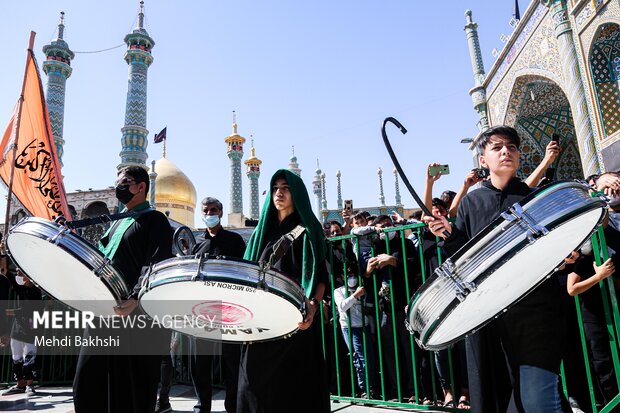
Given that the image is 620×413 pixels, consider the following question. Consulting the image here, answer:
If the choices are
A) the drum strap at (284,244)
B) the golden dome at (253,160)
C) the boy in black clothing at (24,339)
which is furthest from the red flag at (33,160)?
the golden dome at (253,160)

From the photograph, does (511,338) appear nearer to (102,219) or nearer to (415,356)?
(415,356)

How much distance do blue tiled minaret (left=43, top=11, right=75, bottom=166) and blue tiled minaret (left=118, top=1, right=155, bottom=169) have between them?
11.2 feet

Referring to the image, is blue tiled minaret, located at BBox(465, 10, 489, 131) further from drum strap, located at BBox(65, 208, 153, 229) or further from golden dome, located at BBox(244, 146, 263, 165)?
golden dome, located at BBox(244, 146, 263, 165)

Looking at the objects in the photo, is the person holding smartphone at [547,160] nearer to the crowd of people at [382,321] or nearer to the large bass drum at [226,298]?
the crowd of people at [382,321]

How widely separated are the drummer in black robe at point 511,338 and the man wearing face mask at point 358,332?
1.85 meters

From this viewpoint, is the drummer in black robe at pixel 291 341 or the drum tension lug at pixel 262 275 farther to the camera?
the drummer in black robe at pixel 291 341

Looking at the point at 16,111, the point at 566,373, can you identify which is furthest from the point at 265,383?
the point at 16,111

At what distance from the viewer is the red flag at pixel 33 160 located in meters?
6.14

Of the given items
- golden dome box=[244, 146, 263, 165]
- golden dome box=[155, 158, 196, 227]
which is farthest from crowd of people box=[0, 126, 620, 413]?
golden dome box=[244, 146, 263, 165]

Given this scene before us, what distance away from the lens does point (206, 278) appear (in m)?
1.77

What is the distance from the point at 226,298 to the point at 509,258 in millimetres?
1145

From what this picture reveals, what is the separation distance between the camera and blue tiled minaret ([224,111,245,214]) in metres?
31.8

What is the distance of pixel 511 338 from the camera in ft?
5.73

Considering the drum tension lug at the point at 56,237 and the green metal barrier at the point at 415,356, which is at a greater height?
the drum tension lug at the point at 56,237
